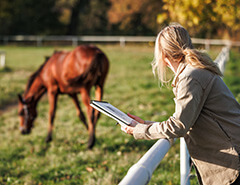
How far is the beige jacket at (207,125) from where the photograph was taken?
178 cm

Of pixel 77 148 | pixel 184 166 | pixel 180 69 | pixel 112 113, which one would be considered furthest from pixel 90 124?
pixel 180 69

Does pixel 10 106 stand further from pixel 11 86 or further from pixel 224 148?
pixel 224 148

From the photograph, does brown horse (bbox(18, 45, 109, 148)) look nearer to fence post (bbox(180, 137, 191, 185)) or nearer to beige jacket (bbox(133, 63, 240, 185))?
fence post (bbox(180, 137, 191, 185))

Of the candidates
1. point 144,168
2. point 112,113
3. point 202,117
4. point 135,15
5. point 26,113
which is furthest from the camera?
point 135,15

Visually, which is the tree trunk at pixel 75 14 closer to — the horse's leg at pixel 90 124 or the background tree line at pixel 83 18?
the background tree line at pixel 83 18

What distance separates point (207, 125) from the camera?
1896 millimetres

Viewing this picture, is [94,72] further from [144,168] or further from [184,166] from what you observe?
[144,168]

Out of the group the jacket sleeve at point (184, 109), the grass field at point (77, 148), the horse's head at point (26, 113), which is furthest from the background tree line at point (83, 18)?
the jacket sleeve at point (184, 109)

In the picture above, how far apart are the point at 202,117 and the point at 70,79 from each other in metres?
4.17

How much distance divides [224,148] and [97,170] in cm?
256

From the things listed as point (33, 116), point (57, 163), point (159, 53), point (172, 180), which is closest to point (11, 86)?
point (33, 116)

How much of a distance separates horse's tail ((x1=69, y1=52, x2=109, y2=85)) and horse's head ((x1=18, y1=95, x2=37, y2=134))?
4.63 ft

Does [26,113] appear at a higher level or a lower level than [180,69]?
lower

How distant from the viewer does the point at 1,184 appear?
157 inches
